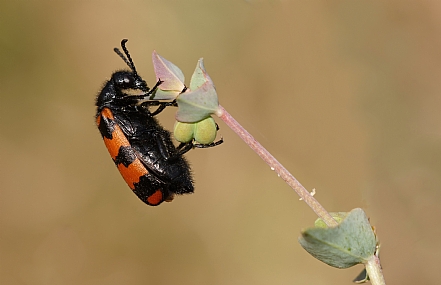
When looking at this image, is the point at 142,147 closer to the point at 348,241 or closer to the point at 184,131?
the point at 184,131

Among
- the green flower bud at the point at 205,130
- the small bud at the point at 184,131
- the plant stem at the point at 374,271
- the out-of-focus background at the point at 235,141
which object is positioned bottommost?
the plant stem at the point at 374,271

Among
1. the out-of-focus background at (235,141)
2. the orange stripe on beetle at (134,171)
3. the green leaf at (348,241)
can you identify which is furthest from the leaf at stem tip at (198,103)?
the out-of-focus background at (235,141)

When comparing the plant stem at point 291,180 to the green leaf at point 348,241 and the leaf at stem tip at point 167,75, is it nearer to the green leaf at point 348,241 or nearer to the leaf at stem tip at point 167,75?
the green leaf at point 348,241

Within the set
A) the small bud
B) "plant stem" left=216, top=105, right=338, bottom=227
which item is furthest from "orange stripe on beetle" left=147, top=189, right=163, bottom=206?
"plant stem" left=216, top=105, right=338, bottom=227

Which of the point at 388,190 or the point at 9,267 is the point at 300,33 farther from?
the point at 9,267

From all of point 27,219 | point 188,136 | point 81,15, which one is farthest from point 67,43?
point 188,136

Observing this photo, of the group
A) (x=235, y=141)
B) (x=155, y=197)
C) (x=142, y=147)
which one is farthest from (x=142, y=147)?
(x=235, y=141)
